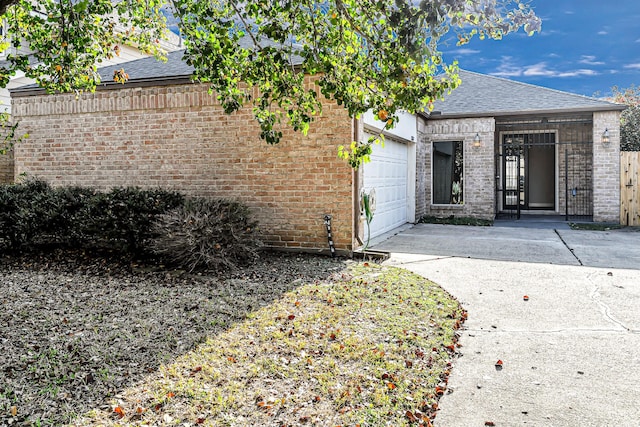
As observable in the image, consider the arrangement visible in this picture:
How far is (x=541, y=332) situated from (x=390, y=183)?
692 cm

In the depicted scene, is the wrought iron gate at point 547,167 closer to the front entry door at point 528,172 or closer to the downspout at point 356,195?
the front entry door at point 528,172

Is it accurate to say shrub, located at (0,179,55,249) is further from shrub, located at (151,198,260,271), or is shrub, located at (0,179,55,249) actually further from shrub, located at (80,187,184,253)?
shrub, located at (151,198,260,271)

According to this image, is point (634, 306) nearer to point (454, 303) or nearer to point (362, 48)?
point (454, 303)

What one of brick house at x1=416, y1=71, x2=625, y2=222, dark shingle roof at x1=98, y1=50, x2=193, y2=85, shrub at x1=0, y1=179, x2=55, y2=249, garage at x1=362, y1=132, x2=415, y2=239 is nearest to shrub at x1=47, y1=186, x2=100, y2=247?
shrub at x1=0, y1=179, x2=55, y2=249

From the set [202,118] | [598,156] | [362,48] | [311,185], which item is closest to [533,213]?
[598,156]

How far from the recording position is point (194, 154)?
848 centimetres

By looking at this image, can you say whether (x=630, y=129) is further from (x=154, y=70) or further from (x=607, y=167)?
(x=154, y=70)

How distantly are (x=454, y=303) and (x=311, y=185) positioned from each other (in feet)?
10.7

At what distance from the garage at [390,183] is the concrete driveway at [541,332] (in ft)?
4.28

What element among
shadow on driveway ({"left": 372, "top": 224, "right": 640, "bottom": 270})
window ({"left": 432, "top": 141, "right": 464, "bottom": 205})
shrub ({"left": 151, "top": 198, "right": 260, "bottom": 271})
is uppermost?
window ({"left": 432, "top": 141, "right": 464, "bottom": 205})

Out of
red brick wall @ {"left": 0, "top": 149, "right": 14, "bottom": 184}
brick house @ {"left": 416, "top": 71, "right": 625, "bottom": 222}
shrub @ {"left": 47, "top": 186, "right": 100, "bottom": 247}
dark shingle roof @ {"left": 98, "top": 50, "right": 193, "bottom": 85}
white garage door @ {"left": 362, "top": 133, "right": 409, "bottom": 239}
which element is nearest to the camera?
shrub @ {"left": 47, "top": 186, "right": 100, "bottom": 247}

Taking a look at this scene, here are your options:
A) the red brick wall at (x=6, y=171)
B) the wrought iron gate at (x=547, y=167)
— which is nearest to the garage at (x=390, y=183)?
the wrought iron gate at (x=547, y=167)

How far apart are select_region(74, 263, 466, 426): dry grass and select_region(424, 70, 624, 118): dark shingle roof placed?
9915mm

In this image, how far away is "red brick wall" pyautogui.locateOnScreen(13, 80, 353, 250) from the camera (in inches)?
303
